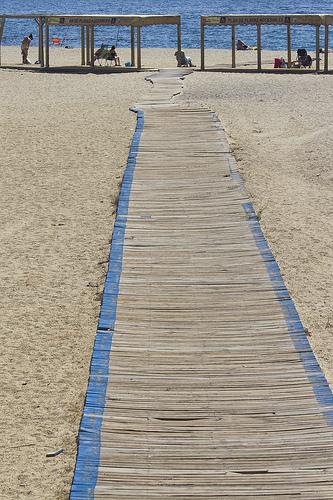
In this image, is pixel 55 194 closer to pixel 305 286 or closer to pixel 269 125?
pixel 305 286

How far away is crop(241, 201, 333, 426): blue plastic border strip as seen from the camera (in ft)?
19.2

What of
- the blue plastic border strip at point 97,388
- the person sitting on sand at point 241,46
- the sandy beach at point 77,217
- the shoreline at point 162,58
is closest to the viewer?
the blue plastic border strip at point 97,388

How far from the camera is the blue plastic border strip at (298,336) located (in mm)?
5840

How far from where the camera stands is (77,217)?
11055 millimetres

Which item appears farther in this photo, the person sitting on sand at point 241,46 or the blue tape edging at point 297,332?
the person sitting on sand at point 241,46

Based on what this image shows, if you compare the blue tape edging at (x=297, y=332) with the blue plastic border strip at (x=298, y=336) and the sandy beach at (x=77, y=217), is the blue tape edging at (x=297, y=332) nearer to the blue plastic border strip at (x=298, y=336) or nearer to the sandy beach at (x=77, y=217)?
the blue plastic border strip at (x=298, y=336)

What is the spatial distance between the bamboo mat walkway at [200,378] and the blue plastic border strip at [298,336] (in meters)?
0.01

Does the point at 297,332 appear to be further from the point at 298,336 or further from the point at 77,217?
the point at 77,217

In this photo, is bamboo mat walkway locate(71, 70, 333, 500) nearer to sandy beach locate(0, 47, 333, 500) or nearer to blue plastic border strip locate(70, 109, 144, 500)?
blue plastic border strip locate(70, 109, 144, 500)

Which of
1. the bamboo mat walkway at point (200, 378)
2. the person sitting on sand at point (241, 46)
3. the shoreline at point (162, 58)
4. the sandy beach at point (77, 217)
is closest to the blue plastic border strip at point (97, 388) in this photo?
the bamboo mat walkway at point (200, 378)

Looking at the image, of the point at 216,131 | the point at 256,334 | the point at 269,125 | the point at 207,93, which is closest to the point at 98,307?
the point at 256,334

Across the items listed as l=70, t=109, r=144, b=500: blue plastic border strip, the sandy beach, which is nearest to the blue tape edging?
the sandy beach

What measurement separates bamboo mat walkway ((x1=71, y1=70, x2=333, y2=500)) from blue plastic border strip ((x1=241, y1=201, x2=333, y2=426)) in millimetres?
12

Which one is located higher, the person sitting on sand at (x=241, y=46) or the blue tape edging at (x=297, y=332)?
the person sitting on sand at (x=241, y=46)
